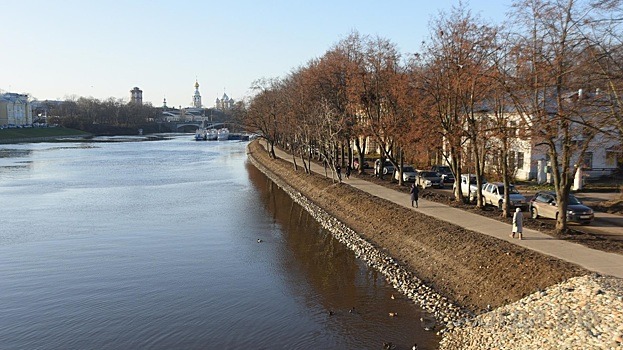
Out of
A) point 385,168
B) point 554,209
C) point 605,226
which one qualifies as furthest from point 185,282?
point 385,168

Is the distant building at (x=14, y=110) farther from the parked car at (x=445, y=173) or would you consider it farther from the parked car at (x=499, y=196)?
the parked car at (x=499, y=196)

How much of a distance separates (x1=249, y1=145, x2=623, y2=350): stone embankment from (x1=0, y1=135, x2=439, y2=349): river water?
806mm

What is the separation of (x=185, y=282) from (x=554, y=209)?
1562 cm

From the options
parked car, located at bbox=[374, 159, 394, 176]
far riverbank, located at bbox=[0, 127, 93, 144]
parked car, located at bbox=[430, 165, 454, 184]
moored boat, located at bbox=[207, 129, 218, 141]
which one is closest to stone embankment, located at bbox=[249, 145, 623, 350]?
parked car, located at bbox=[430, 165, 454, 184]

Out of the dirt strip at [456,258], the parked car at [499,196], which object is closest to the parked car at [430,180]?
the parked car at [499,196]

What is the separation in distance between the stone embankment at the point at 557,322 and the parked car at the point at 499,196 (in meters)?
12.9

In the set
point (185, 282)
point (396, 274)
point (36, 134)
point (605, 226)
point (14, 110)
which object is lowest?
point (185, 282)

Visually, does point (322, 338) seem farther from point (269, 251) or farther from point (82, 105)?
point (82, 105)

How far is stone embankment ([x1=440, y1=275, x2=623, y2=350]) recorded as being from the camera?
1122 centimetres

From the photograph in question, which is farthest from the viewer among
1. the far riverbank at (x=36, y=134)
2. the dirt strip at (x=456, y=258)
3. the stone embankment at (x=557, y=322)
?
the far riverbank at (x=36, y=134)

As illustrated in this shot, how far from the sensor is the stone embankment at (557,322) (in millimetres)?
11219

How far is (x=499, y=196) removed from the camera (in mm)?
27547

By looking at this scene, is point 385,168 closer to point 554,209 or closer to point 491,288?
point 554,209

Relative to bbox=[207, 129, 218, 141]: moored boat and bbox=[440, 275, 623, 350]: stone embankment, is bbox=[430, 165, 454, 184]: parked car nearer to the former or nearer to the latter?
bbox=[440, 275, 623, 350]: stone embankment
